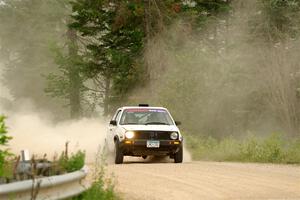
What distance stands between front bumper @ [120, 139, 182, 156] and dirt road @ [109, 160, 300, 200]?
272cm

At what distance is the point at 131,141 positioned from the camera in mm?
21125

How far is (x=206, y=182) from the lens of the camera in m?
14.5

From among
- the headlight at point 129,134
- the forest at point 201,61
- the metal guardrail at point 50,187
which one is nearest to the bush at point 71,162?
the metal guardrail at point 50,187

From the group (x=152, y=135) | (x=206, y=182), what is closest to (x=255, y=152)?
(x=152, y=135)

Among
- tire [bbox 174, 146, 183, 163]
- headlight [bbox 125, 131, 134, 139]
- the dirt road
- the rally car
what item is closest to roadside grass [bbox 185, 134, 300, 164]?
tire [bbox 174, 146, 183, 163]

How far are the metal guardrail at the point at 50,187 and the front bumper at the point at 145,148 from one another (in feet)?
35.4

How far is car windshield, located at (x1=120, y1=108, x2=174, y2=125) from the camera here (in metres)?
22.2

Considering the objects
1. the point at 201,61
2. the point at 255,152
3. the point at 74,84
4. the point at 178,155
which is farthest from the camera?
the point at 74,84

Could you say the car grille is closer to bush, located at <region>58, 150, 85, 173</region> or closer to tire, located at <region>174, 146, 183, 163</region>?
Result: tire, located at <region>174, 146, 183, 163</region>

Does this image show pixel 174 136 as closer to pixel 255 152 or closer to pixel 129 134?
pixel 129 134

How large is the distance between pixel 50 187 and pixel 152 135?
40.9 feet

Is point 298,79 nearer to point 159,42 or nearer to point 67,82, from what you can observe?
point 159,42

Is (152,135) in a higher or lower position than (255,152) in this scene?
higher

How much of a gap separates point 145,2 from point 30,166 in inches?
1342
